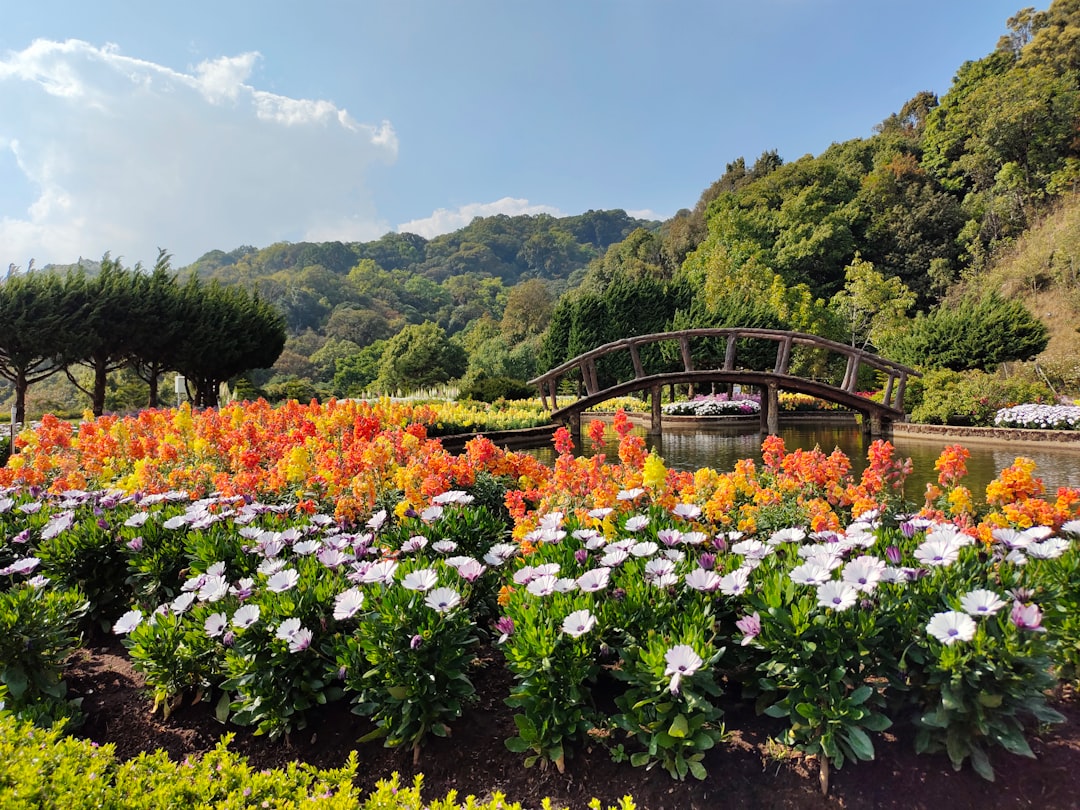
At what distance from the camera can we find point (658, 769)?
205 centimetres

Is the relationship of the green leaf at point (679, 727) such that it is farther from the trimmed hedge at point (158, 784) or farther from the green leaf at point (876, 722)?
the green leaf at point (876, 722)

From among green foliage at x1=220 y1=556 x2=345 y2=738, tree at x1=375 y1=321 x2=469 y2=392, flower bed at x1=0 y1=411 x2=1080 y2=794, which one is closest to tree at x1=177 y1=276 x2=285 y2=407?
tree at x1=375 y1=321 x2=469 y2=392

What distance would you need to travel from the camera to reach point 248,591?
8.04ft

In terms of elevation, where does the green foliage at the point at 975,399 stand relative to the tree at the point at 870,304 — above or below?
below

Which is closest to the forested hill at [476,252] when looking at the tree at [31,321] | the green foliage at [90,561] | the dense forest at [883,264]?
the dense forest at [883,264]

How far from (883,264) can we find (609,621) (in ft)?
130

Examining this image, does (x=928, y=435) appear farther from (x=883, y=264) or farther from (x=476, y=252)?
(x=476, y=252)

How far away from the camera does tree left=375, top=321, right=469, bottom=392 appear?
35.6 meters

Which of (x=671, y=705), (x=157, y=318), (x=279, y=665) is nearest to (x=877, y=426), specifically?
(x=671, y=705)

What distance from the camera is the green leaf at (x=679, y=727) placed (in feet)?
5.91

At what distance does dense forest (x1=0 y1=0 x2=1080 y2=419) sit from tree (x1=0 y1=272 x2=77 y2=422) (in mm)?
6288

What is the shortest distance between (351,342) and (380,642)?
57.2 metres

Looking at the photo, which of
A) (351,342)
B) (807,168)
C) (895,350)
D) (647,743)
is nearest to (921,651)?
(647,743)

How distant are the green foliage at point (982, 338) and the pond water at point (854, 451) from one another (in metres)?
4.61
